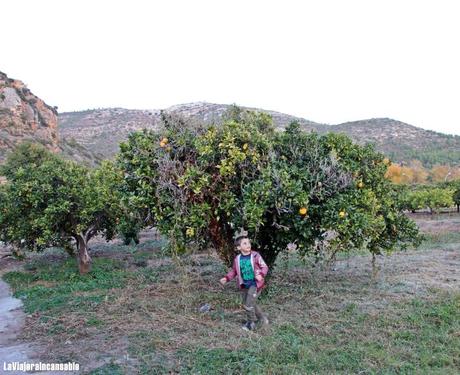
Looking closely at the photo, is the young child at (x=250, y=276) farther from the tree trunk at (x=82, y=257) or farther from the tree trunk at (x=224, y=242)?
the tree trunk at (x=82, y=257)

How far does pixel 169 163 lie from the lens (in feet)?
23.2

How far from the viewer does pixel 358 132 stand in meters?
67.4

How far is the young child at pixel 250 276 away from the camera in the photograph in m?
6.61

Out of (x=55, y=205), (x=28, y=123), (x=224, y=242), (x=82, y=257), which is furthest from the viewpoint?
(x=28, y=123)

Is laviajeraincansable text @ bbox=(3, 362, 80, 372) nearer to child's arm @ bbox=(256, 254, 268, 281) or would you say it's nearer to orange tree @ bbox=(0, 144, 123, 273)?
child's arm @ bbox=(256, 254, 268, 281)

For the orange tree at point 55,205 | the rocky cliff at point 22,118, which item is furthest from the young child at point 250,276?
the rocky cliff at point 22,118

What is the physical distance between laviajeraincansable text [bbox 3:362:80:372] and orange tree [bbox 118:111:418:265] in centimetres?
254

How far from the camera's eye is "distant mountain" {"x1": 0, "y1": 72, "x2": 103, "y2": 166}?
4000 cm

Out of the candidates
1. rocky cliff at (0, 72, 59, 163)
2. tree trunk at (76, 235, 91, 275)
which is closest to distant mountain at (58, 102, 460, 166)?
rocky cliff at (0, 72, 59, 163)

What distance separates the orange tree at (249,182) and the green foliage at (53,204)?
4.26 m

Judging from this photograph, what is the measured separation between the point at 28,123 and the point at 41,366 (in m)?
42.6

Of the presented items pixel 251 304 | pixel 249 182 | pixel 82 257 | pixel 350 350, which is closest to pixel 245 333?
pixel 251 304

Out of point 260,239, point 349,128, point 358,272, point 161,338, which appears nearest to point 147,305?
point 161,338

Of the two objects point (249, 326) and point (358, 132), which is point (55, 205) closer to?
point (249, 326)
